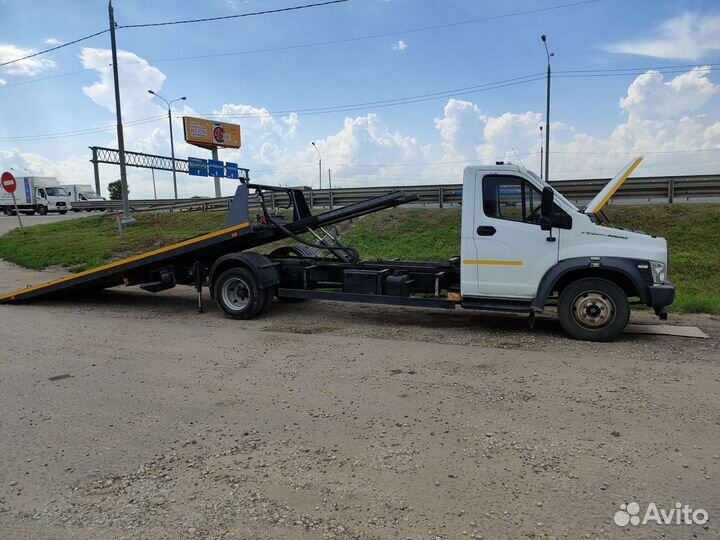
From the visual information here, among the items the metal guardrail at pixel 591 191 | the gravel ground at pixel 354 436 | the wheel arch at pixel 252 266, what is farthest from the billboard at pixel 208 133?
the gravel ground at pixel 354 436

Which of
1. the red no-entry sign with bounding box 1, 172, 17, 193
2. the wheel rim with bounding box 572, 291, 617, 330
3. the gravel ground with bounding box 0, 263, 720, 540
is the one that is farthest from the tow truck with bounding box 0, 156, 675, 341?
the red no-entry sign with bounding box 1, 172, 17, 193

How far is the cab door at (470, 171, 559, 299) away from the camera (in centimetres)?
712

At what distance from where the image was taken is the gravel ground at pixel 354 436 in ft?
10.00

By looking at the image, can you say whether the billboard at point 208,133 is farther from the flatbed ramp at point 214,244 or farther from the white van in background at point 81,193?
the flatbed ramp at point 214,244

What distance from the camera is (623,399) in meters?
4.78

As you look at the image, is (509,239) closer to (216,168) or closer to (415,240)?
(415,240)

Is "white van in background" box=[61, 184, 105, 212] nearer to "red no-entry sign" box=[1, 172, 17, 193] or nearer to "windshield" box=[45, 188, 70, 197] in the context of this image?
"windshield" box=[45, 188, 70, 197]

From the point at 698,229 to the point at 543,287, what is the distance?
9183 mm

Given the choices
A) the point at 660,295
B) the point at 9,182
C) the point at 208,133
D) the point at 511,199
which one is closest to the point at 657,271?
the point at 660,295

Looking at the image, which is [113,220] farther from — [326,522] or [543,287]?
[326,522]

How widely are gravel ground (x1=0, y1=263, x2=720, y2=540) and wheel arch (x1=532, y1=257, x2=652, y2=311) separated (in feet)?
2.12

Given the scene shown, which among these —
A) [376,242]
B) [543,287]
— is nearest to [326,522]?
[543,287]

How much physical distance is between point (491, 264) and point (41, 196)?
4682 cm

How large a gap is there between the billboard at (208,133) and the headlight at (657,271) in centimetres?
3802
